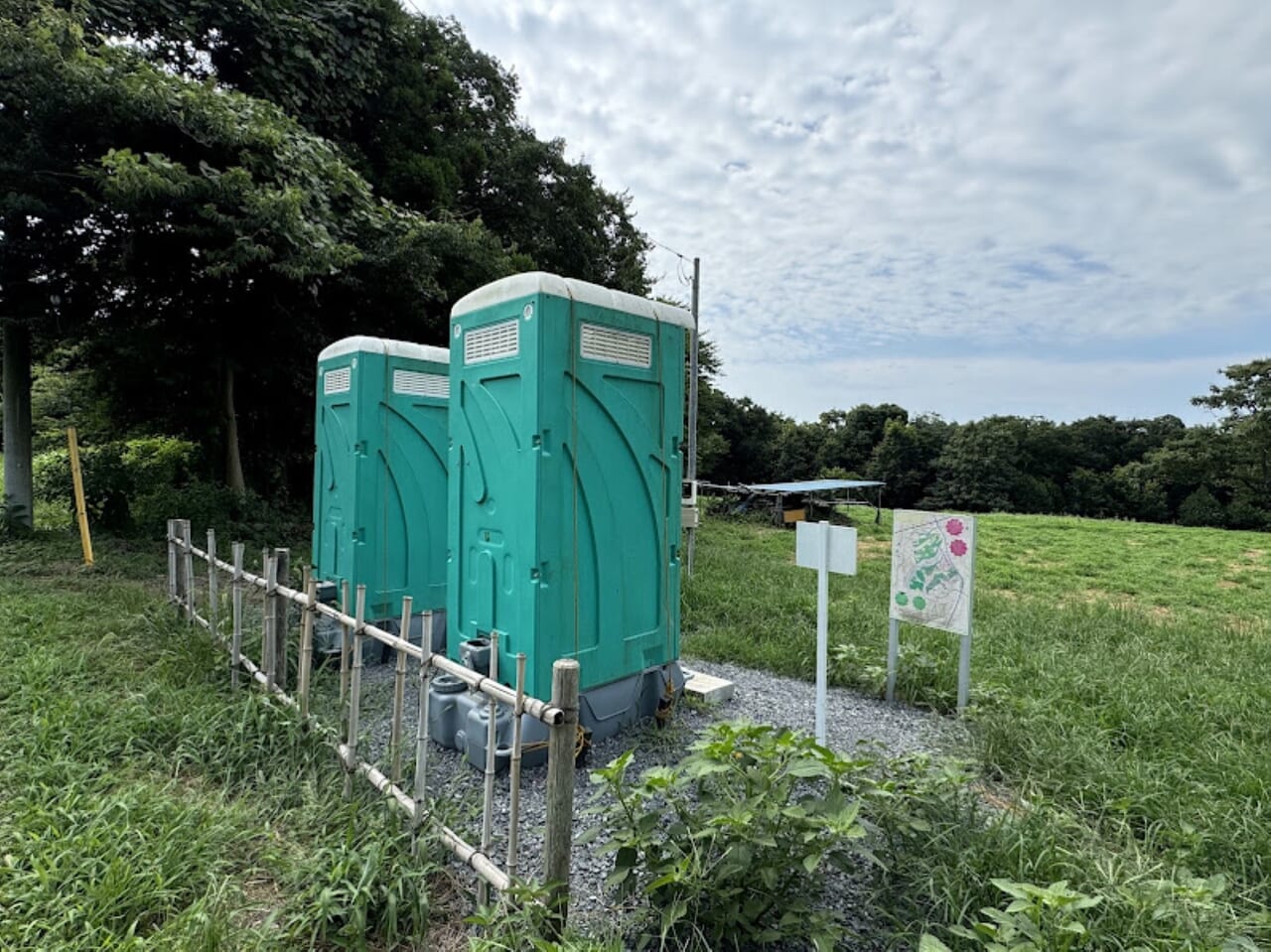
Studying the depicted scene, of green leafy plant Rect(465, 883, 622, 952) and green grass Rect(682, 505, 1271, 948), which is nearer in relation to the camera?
green leafy plant Rect(465, 883, 622, 952)

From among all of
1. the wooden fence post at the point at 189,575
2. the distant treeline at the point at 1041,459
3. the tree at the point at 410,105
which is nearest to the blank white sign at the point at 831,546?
the wooden fence post at the point at 189,575

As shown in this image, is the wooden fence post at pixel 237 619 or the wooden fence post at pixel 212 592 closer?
the wooden fence post at pixel 237 619

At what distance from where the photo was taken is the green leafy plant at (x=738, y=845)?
1.60 metres

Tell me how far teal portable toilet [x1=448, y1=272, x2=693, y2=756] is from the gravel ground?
0.24m

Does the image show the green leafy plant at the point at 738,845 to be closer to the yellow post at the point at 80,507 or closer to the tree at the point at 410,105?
the yellow post at the point at 80,507

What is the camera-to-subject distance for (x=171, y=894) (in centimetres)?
174

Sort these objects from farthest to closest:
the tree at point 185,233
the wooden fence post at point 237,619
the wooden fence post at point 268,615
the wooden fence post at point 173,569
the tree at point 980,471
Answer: the tree at point 980,471 → the tree at point 185,233 → the wooden fence post at point 173,569 → the wooden fence post at point 237,619 → the wooden fence post at point 268,615

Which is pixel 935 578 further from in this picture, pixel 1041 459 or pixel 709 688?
pixel 1041 459

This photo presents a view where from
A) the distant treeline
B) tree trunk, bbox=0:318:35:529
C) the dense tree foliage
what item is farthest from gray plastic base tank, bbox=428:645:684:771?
the distant treeline

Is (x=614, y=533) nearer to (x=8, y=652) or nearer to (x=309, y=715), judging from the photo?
(x=309, y=715)

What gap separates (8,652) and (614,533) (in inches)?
126

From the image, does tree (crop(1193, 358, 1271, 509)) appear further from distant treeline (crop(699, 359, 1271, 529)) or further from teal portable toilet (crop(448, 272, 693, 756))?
teal portable toilet (crop(448, 272, 693, 756))

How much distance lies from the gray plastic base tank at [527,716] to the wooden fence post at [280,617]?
0.68 m

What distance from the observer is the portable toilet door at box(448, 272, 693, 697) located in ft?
9.21
